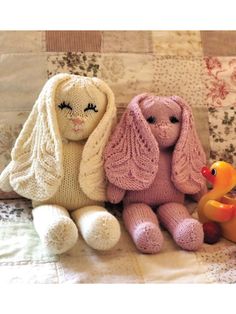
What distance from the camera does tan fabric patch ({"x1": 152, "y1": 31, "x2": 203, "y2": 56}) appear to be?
1372mm

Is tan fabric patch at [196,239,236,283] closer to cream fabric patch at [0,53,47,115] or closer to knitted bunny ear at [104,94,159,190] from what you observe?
knitted bunny ear at [104,94,159,190]

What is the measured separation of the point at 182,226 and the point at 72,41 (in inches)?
23.4

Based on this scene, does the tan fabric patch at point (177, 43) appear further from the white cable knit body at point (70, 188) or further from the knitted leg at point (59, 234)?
the knitted leg at point (59, 234)

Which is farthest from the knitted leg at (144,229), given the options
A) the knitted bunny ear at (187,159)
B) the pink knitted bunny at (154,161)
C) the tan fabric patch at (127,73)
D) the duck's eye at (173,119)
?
the tan fabric patch at (127,73)

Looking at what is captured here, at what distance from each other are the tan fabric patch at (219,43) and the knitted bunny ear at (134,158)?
0.35 m

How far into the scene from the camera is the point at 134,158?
118 cm

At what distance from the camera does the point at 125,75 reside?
1344 mm

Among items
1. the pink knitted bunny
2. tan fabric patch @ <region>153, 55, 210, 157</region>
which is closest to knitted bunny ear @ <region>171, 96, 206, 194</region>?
the pink knitted bunny

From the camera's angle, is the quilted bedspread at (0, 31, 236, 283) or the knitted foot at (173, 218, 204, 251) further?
the quilted bedspread at (0, 31, 236, 283)

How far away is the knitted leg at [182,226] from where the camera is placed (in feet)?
3.51

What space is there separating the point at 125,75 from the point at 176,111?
21 centimetres

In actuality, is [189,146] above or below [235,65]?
below
